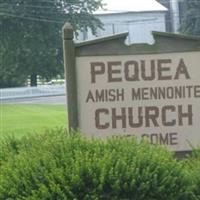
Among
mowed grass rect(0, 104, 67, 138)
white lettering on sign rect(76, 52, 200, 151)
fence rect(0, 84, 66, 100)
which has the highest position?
white lettering on sign rect(76, 52, 200, 151)

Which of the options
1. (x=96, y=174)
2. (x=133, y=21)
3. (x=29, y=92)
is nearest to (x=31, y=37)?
(x=29, y=92)

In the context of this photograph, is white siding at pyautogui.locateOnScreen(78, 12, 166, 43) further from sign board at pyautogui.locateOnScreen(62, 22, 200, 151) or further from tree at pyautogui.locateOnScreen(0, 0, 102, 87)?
sign board at pyautogui.locateOnScreen(62, 22, 200, 151)

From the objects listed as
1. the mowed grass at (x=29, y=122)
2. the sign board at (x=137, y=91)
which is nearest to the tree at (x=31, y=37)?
the mowed grass at (x=29, y=122)

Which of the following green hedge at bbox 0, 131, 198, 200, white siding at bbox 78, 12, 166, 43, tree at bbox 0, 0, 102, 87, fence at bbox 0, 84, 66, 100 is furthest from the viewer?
white siding at bbox 78, 12, 166, 43

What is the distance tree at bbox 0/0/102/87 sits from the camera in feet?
198

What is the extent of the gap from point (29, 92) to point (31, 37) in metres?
7.86

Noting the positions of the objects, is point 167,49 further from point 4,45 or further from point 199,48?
point 4,45

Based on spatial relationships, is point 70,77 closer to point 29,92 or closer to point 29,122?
point 29,122

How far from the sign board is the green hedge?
113 centimetres

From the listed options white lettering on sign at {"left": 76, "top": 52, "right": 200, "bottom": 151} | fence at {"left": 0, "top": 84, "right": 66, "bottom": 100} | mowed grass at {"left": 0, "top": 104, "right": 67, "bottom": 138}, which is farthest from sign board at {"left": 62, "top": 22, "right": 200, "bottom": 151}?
fence at {"left": 0, "top": 84, "right": 66, "bottom": 100}

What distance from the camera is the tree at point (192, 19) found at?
67.4m

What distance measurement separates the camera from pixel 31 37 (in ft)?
199

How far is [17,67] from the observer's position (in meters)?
60.9

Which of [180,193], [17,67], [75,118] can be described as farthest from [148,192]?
[17,67]
